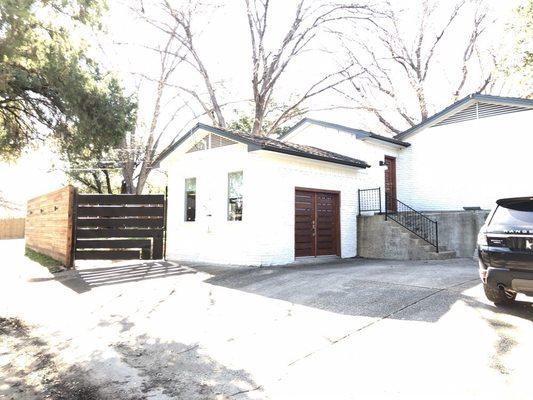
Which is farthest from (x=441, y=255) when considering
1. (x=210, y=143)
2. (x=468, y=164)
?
(x=210, y=143)

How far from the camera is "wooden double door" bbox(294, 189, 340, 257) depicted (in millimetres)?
12031

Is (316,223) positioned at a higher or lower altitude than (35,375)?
higher

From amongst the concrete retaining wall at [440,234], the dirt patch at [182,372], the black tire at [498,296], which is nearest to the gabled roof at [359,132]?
the concrete retaining wall at [440,234]

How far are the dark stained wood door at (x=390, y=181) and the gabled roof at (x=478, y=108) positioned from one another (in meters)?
1.76

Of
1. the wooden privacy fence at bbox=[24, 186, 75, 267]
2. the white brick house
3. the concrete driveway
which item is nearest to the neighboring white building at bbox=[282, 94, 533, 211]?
the white brick house

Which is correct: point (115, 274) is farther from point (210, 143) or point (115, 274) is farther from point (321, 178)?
point (321, 178)

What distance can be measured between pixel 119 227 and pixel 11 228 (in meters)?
28.1

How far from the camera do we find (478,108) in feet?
49.3

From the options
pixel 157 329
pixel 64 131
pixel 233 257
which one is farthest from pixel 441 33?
pixel 157 329

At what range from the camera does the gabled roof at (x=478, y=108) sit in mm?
13883

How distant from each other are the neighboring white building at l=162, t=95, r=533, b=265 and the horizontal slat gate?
59cm

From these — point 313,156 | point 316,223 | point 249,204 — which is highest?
point 313,156

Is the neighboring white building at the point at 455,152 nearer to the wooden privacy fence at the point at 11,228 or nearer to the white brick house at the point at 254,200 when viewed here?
the white brick house at the point at 254,200

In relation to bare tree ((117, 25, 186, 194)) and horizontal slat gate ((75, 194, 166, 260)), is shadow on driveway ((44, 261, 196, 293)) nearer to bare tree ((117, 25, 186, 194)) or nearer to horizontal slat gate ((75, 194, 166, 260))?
horizontal slat gate ((75, 194, 166, 260))
